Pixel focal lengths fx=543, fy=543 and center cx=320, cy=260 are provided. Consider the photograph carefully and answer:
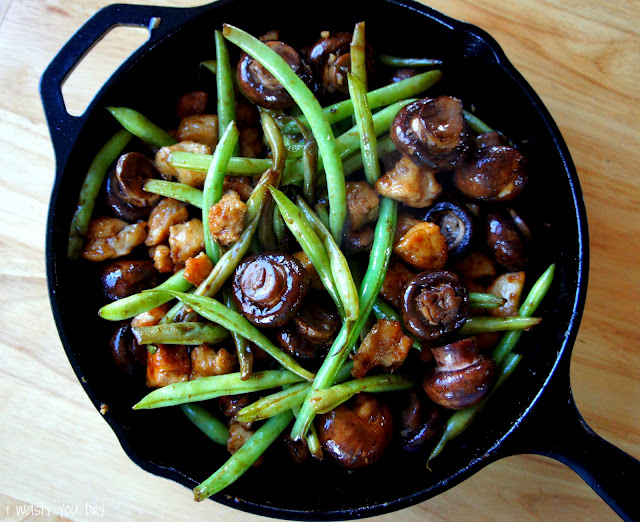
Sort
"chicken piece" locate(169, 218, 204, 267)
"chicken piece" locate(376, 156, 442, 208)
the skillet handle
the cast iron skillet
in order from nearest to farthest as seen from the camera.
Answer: the skillet handle
the cast iron skillet
"chicken piece" locate(376, 156, 442, 208)
"chicken piece" locate(169, 218, 204, 267)

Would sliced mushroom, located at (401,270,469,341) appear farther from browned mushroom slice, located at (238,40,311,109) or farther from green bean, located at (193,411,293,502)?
browned mushroom slice, located at (238,40,311,109)

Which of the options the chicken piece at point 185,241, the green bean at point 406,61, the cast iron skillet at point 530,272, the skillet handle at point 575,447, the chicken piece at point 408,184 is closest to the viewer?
the skillet handle at point 575,447

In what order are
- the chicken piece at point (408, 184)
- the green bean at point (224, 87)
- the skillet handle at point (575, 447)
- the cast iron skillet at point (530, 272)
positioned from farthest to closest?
the green bean at point (224, 87) → the chicken piece at point (408, 184) → the cast iron skillet at point (530, 272) → the skillet handle at point (575, 447)

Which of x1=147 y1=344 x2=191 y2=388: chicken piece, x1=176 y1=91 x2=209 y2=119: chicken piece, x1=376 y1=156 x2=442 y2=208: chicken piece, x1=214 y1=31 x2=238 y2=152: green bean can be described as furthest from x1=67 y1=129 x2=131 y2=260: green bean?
x1=376 y1=156 x2=442 y2=208: chicken piece

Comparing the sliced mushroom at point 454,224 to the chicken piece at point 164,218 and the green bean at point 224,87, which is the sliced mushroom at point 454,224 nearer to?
the green bean at point 224,87

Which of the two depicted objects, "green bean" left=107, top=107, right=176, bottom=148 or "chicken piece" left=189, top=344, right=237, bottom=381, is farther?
"green bean" left=107, top=107, right=176, bottom=148

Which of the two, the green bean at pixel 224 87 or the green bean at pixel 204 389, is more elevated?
the green bean at pixel 224 87

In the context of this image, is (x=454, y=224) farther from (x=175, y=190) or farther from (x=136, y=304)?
(x=136, y=304)

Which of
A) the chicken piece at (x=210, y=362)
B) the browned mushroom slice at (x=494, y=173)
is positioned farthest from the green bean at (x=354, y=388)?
the browned mushroom slice at (x=494, y=173)
